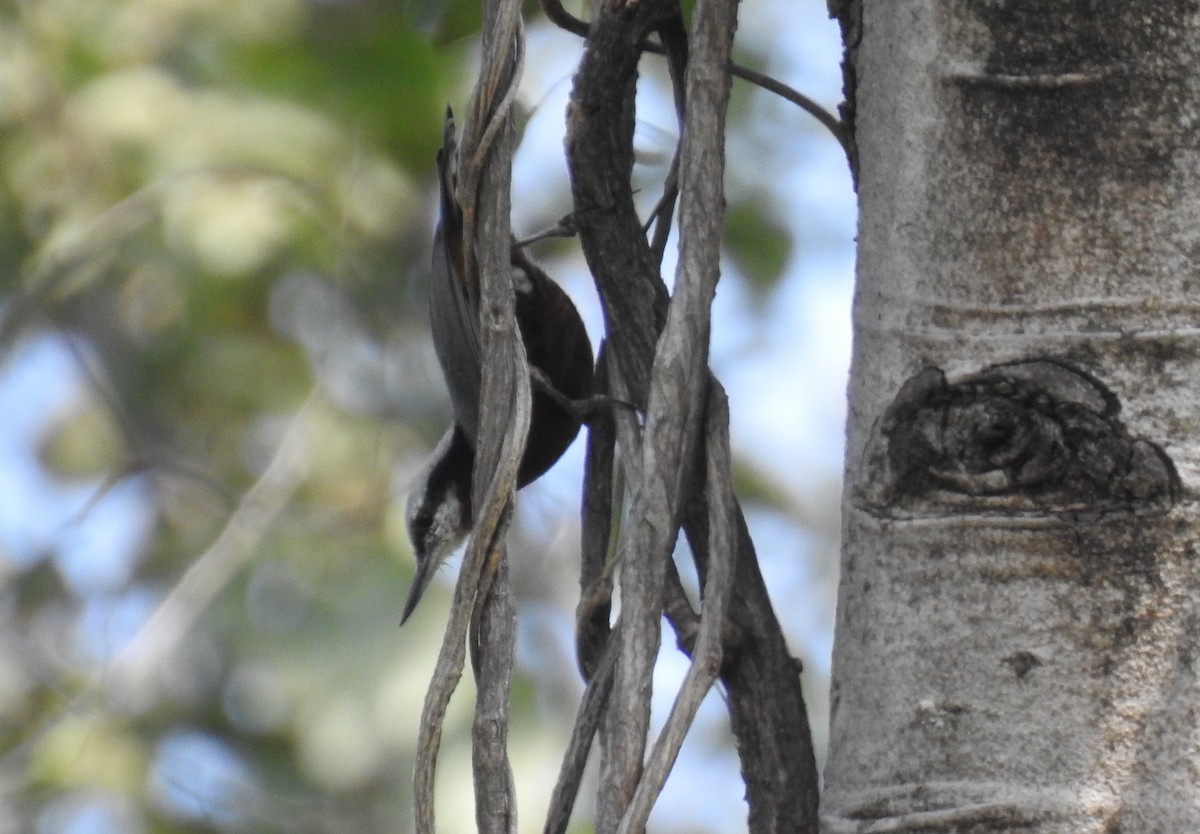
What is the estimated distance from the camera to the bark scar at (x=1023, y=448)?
632 mm

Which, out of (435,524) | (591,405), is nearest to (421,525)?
(435,524)

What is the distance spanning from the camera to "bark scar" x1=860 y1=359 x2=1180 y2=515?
0.63 m

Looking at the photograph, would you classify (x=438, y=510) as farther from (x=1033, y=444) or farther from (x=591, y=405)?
(x=1033, y=444)

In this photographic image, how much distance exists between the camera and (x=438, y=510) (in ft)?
7.00

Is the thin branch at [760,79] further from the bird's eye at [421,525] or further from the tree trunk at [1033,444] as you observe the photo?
the bird's eye at [421,525]

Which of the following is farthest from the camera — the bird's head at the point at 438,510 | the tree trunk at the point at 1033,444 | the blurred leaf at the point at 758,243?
the blurred leaf at the point at 758,243

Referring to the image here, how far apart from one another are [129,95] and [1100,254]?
248cm

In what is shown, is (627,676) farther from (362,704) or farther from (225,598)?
(225,598)

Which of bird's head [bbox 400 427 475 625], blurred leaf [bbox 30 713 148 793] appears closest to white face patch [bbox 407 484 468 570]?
bird's head [bbox 400 427 475 625]

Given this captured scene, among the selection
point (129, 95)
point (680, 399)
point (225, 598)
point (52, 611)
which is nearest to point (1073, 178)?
point (680, 399)

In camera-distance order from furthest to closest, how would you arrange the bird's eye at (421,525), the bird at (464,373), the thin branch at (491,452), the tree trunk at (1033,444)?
the bird's eye at (421,525) < the bird at (464,373) < the thin branch at (491,452) < the tree trunk at (1033,444)

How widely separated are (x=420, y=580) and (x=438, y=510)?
14 centimetres

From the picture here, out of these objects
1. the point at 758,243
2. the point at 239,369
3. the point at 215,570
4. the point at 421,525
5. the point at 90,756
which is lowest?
the point at 90,756

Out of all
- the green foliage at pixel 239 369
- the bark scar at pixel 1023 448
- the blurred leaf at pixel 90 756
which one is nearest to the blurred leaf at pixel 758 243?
the green foliage at pixel 239 369
